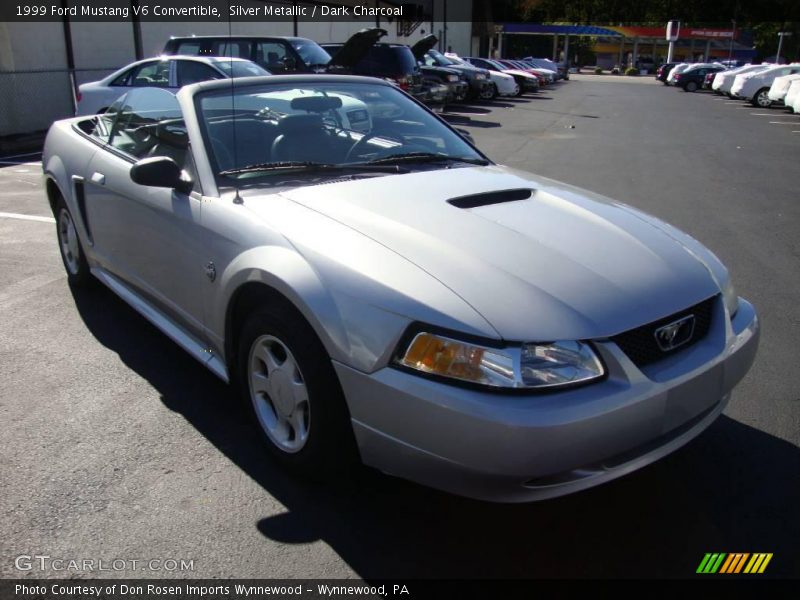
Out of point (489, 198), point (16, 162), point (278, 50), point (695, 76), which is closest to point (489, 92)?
point (278, 50)

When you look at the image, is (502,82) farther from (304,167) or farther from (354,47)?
(304,167)

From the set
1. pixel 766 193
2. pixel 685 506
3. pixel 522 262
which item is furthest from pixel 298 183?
pixel 766 193

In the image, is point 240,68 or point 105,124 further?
point 240,68

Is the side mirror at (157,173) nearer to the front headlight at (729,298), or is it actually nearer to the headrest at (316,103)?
the headrest at (316,103)

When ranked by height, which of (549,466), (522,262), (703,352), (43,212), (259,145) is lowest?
(43,212)

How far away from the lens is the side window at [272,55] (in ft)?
43.6

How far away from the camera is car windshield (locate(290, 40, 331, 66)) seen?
43.9 feet

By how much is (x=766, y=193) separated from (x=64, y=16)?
14733 millimetres

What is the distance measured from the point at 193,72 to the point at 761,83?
24190mm

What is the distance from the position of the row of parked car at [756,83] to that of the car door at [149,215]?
72.6 feet

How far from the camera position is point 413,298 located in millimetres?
2342

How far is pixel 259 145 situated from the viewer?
11.4 ft

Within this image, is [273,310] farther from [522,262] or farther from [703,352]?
[703,352]

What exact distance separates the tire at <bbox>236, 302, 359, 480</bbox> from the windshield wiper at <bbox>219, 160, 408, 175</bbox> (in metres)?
0.82
